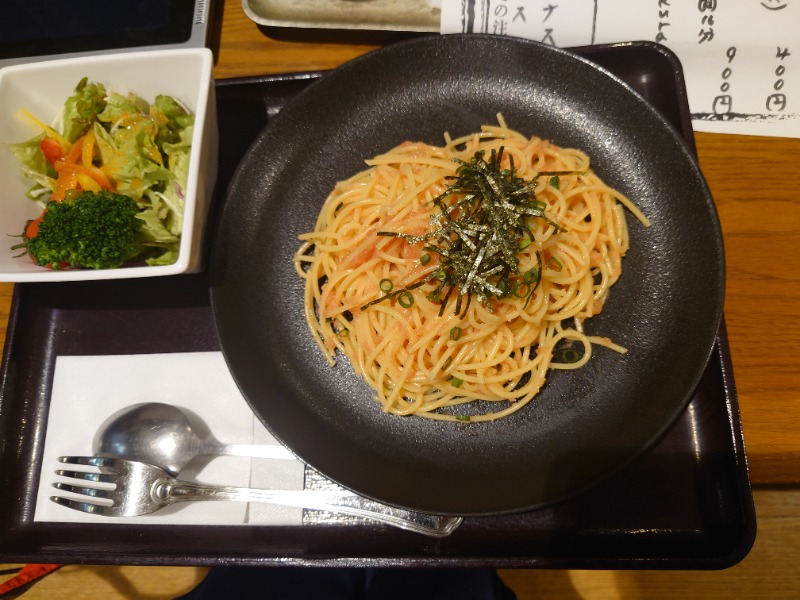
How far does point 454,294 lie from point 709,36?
1657mm

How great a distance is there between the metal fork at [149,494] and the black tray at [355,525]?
11 centimetres

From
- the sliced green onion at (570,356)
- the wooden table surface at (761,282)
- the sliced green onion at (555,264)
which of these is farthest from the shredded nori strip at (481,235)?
the wooden table surface at (761,282)

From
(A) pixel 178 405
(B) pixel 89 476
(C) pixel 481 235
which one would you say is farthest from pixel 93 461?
(C) pixel 481 235

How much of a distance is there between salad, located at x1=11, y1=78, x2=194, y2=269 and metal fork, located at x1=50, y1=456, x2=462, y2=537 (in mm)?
763

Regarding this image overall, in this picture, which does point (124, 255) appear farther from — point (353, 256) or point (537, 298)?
point (537, 298)

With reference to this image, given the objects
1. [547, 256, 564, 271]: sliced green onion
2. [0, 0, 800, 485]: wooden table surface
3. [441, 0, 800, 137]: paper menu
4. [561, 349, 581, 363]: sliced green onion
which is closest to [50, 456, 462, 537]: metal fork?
[561, 349, 581, 363]: sliced green onion

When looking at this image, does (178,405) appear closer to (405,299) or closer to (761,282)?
(405,299)

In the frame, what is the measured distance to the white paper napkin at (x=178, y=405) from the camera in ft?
6.32

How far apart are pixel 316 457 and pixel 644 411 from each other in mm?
1124

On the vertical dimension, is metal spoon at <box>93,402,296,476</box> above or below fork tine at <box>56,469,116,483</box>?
above

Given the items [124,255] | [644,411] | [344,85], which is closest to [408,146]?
[344,85]

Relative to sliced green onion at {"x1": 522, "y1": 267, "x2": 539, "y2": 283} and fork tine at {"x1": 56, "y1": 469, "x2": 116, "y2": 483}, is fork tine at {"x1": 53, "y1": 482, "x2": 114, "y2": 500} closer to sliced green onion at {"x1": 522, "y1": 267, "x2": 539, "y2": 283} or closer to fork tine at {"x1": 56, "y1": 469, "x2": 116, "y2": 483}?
fork tine at {"x1": 56, "y1": 469, "x2": 116, "y2": 483}

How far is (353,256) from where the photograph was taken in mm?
2027

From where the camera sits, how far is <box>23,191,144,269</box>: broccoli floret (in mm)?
1748
